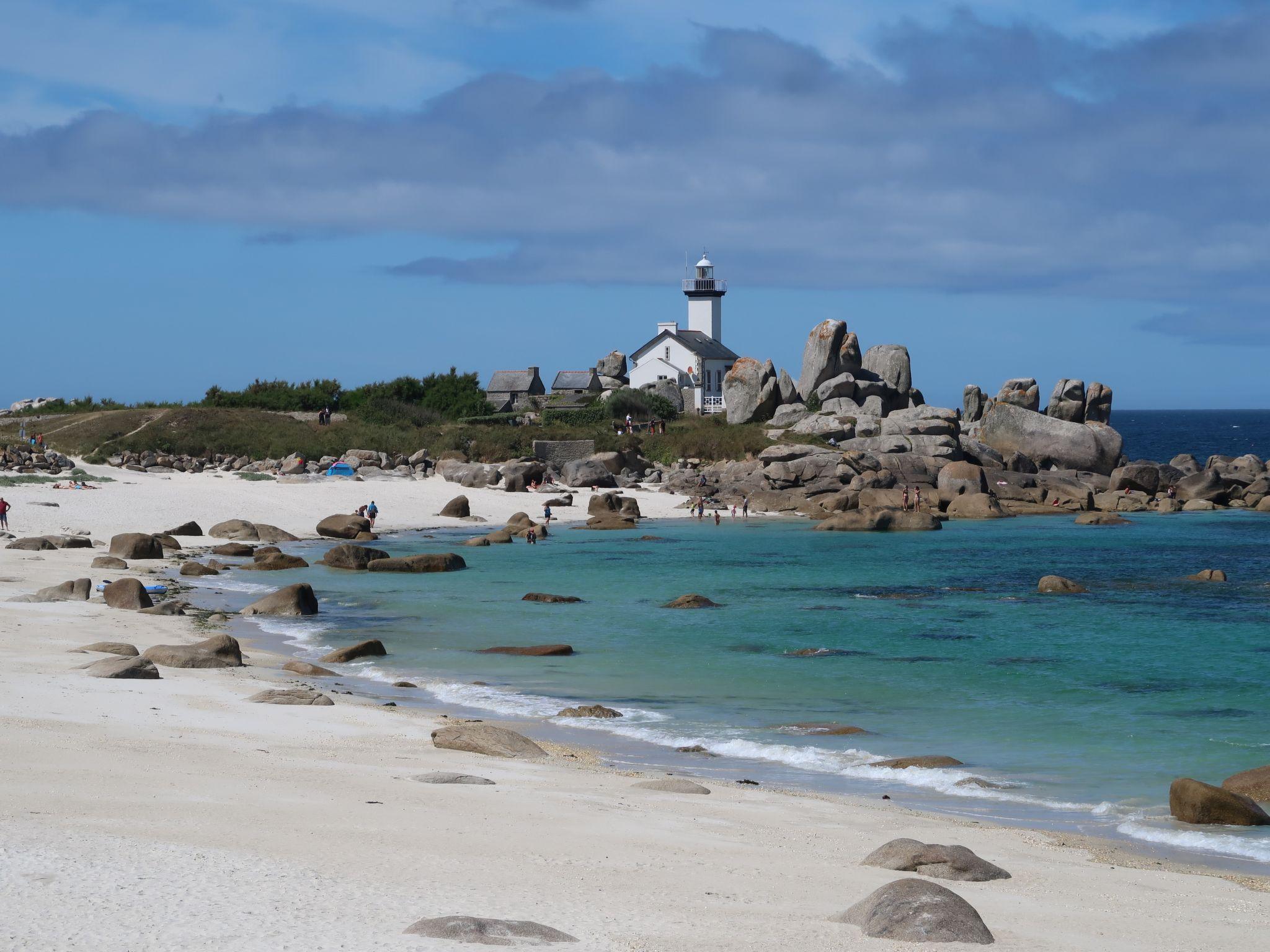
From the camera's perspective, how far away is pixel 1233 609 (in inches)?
1037

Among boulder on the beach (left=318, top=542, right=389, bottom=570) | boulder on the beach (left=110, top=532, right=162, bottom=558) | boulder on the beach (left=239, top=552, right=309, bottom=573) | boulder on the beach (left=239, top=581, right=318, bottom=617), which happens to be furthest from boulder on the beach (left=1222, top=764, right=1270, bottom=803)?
boulder on the beach (left=110, top=532, right=162, bottom=558)

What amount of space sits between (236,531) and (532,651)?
67.9ft

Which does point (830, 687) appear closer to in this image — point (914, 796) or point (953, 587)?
point (914, 796)

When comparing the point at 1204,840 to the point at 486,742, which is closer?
the point at 1204,840

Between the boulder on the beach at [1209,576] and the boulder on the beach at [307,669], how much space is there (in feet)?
79.5

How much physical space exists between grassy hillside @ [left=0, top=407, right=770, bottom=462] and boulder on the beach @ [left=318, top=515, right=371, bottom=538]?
20713mm

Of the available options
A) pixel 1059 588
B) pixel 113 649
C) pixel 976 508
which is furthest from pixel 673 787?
pixel 976 508

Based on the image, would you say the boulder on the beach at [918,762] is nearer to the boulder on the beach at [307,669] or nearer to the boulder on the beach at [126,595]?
the boulder on the beach at [307,669]

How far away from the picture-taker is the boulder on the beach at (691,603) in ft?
85.7

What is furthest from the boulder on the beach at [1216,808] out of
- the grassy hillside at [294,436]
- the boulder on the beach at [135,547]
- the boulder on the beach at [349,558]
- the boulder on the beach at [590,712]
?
the grassy hillside at [294,436]

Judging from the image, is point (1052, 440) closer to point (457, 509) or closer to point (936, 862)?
point (457, 509)

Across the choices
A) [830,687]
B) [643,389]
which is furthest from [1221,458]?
[830,687]

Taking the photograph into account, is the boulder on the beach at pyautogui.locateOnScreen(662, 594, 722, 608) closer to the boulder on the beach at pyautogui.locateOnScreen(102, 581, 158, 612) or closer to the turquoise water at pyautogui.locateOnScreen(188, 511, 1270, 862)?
the turquoise water at pyautogui.locateOnScreen(188, 511, 1270, 862)

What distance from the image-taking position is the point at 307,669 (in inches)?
645
